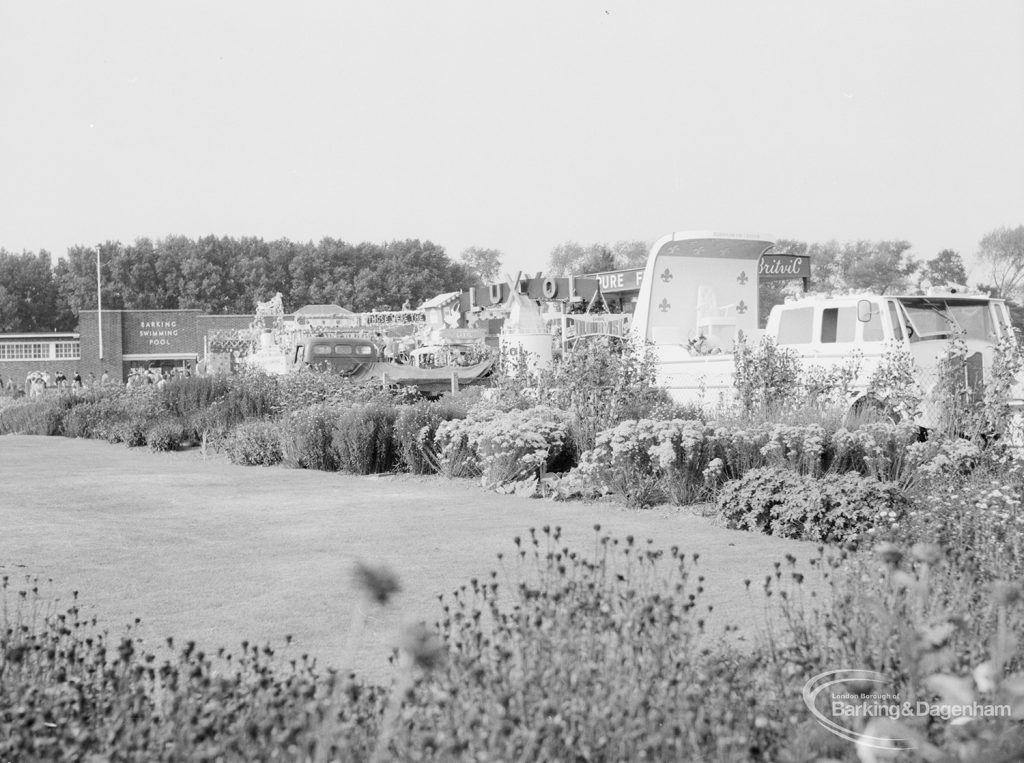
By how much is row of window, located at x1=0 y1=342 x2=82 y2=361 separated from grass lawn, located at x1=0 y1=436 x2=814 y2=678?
53.8 metres

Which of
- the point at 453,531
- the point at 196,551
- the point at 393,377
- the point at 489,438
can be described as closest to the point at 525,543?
the point at 453,531

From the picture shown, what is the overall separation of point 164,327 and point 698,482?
59832mm

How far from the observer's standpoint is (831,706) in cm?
327

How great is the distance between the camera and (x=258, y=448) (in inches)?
555

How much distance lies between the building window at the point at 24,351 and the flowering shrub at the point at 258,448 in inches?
2057

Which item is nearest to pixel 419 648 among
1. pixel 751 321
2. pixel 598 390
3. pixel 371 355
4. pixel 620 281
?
pixel 598 390

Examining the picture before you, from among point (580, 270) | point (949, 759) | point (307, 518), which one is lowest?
point (307, 518)

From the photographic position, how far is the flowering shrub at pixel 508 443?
34.5ft

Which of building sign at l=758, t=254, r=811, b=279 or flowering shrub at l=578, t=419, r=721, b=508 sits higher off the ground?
building sign at l=758, t=254, r=811, b=279

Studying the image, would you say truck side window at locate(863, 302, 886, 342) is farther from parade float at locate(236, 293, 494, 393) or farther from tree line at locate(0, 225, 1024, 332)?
tree line at locate(0, 225, 1024, 332)

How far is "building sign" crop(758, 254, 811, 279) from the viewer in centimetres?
4681

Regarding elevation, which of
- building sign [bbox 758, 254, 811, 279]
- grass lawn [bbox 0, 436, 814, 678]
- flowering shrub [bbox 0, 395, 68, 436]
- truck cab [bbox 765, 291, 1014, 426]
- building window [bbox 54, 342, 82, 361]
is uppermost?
building sign [bbox 758, 254, 811, 279]

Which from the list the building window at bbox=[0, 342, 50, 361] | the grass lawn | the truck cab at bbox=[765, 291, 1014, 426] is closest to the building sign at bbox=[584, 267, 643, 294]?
the building window at bbox=[0, 342, 50, 361]

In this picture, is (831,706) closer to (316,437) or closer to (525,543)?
(525,543)
